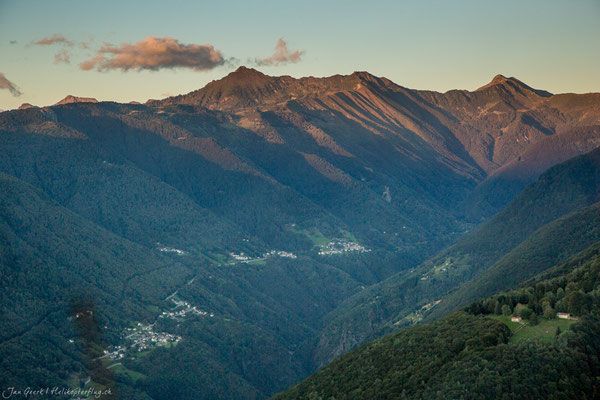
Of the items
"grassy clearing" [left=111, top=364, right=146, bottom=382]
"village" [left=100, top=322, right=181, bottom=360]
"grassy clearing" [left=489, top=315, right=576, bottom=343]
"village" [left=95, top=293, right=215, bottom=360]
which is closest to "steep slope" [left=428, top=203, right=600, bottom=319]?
"grassy clearing" [left=489, top=315, right=576, bottom=343]

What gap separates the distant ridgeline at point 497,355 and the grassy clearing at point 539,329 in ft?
0.41

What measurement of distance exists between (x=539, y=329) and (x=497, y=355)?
30.7ft

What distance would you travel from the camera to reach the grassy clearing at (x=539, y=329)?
72781 mm

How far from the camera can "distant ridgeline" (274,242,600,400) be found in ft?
207

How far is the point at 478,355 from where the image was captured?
2879 inches

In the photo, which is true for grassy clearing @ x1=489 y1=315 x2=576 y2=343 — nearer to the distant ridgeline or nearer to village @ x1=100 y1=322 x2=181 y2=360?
the distant ridgeline

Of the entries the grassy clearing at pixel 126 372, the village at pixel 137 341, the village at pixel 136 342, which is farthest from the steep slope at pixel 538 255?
the village at pixel 137 341

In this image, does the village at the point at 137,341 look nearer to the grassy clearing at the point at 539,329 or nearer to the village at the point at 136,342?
the village at the point at 136,342

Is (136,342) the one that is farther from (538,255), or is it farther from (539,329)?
(539,329)

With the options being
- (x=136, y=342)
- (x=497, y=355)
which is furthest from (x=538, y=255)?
(x=136, y=342)

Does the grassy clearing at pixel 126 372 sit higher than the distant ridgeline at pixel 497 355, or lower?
lower

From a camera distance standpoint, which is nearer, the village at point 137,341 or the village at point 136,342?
the village at point 137,341

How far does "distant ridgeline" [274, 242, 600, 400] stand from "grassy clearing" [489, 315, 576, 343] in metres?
0.13

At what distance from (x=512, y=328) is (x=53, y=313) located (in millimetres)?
150000
